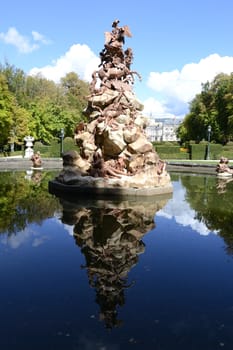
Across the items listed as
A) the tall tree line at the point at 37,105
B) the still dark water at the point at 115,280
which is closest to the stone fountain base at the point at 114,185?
the still dark water at the point at 115,280

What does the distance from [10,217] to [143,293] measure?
25.5ft

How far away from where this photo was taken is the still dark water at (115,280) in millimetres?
5691

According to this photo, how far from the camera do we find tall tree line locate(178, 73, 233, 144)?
66.4m

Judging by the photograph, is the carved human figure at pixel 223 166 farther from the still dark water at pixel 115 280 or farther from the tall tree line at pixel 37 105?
the tall tree line at pixel 37 105

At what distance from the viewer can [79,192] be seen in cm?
2020

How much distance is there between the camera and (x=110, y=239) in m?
10.9

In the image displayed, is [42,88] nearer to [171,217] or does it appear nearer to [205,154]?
[205,154]

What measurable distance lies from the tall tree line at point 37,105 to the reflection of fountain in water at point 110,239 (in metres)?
33.2

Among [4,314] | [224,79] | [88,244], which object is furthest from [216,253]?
[224,79]

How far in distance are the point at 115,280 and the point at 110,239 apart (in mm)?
3137

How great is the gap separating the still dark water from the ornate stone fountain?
15.9ft

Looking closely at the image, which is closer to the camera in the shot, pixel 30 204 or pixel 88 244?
pixel 88 244

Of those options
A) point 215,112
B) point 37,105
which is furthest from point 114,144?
point 215,112

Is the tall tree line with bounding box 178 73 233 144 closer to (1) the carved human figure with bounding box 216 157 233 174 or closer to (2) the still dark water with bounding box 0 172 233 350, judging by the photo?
(1) the carved human figure with bounding box 216 157 233 174
